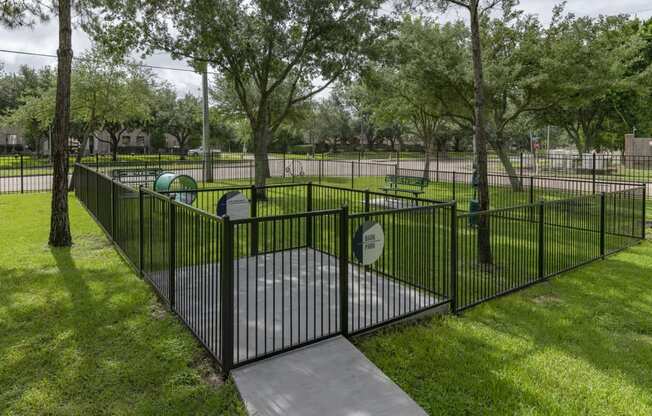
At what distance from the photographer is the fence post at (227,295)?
137 inches

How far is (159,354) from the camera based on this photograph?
4.01 m

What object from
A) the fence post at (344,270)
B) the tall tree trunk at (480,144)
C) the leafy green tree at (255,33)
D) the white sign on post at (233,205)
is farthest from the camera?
the leafy green tree at (255,33)

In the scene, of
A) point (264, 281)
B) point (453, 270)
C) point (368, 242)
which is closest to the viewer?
point (368, 242)

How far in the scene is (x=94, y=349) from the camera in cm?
411

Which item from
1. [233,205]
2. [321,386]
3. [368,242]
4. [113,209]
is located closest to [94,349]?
[321,386]

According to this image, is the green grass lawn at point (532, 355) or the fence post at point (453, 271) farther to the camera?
the fence post at point (453, 271)

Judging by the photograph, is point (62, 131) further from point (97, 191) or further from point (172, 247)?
point (172, 247)

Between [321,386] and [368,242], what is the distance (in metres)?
1.59

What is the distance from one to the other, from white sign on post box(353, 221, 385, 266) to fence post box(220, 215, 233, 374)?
1.44 m

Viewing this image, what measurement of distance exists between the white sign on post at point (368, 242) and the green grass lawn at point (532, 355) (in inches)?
30.2

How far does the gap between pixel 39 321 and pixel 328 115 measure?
186ft

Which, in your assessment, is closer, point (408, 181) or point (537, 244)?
point (537, 244)

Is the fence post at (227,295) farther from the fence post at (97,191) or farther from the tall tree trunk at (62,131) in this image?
the fence post at (97,191)

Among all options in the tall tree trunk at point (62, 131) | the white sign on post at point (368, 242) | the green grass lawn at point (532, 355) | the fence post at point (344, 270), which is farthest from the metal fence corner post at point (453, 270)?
the tall tree trunk at point (62, 131)
